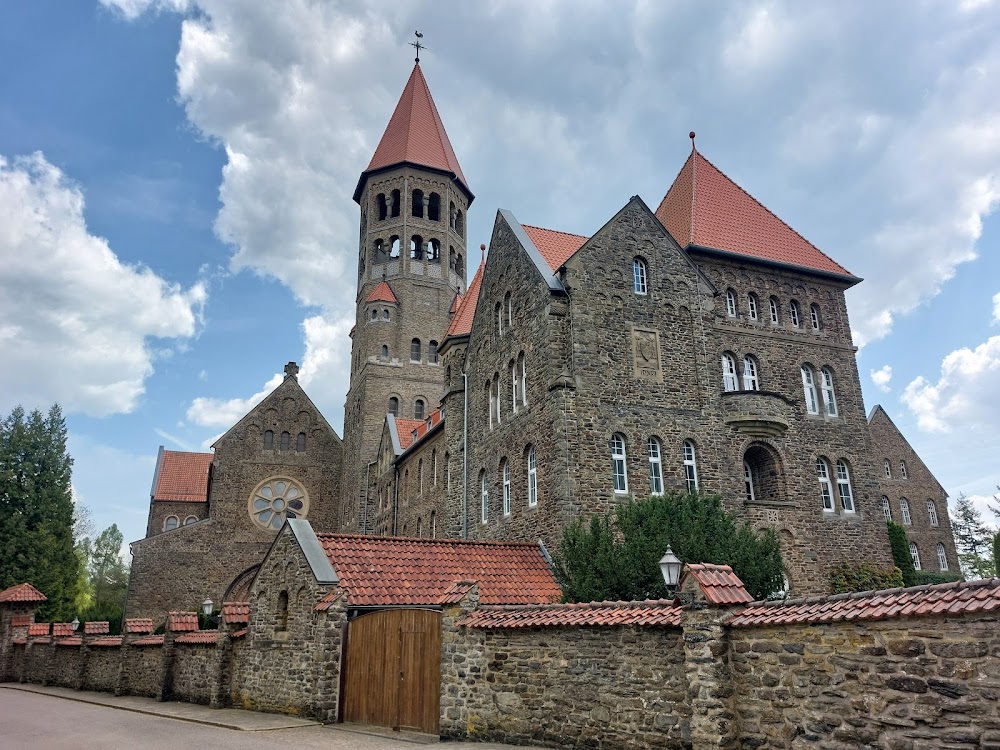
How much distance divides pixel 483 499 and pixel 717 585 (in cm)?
1565

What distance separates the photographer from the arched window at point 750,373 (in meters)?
23.6

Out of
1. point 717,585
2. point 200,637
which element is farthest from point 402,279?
point 717,585

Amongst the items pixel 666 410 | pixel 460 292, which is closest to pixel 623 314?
pixel 666 410

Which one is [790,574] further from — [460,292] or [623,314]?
[460,292]

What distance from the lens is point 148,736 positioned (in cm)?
1264

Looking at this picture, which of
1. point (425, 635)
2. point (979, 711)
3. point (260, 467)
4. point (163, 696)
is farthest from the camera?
point (260, 467)

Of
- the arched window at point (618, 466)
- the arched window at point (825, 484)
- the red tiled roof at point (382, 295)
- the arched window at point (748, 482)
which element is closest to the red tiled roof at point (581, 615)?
the arched window at point (618, 466)

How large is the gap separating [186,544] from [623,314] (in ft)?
95.7

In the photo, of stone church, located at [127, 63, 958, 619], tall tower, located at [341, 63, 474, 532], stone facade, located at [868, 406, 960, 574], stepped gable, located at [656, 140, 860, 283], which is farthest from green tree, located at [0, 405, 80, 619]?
stone facade, located at [868, 406, 960, 574]

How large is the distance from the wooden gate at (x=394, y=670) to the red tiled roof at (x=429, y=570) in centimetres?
111

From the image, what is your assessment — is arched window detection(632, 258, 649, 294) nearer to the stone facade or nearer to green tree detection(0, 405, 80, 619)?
the stone facade

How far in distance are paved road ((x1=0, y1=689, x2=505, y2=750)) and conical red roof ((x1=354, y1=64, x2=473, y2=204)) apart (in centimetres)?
3709

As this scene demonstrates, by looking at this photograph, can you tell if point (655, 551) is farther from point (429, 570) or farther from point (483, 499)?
point (483, 499)

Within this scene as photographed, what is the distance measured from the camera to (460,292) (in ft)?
155
